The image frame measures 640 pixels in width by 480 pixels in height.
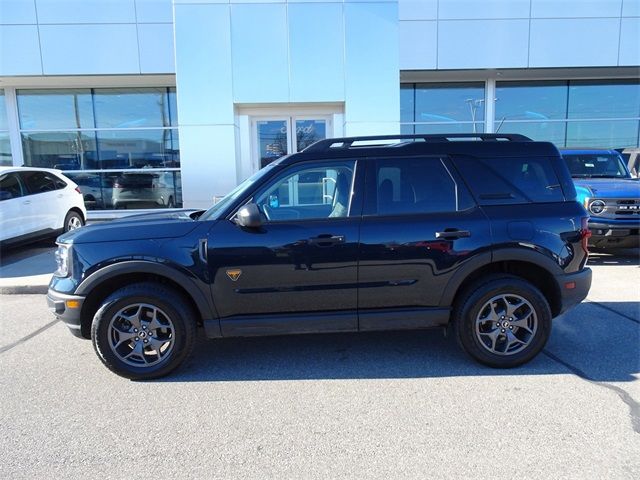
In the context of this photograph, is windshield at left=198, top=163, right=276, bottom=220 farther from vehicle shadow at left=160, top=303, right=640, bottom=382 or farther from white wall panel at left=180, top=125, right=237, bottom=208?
white wall panel at left=180, top=125, right=237, bottom=208

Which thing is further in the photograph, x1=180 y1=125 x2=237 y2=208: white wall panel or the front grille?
x1=180 y1=125 x2=237 y2=208: white wall panel

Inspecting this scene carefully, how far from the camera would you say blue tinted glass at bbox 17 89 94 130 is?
13.6 m

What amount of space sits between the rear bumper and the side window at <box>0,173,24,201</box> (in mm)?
8979

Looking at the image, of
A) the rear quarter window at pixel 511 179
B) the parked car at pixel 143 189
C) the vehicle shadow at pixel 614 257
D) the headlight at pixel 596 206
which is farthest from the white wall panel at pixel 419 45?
the rear quarter window at pixel 511 179

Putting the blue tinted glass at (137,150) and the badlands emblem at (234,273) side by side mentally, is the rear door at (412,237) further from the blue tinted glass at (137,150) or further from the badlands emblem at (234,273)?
the blue tinted glass at (137,150)

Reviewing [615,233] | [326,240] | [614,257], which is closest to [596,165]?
[614,257]

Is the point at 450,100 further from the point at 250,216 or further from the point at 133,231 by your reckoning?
the point at 133,231

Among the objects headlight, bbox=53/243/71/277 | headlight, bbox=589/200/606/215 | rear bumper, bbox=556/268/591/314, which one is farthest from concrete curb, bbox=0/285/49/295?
headlight, bbox=589/200/606/215

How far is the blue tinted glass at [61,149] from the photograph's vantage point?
13648 mm

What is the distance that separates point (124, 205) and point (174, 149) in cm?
230

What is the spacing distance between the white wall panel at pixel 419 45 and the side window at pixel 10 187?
9506 mm

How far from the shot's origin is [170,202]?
13.8 m

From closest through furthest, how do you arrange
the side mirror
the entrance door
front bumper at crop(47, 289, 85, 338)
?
the side mirror, front bumper at crop(47, 289, 85, 338), the entrance door

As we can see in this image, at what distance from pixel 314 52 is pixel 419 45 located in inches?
136
